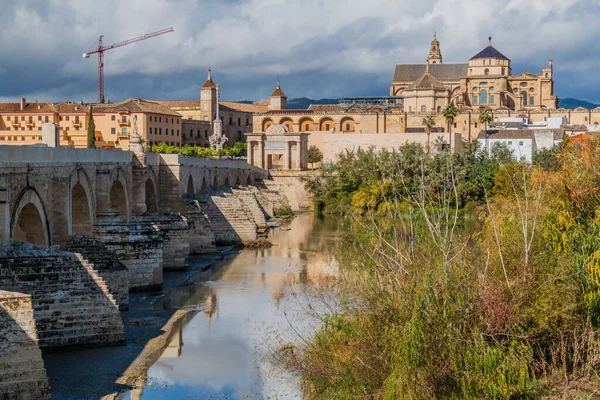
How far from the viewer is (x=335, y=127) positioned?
3748 inches

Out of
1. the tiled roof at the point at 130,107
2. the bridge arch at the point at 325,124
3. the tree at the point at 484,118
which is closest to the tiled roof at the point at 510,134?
the tree at the point at 484,118

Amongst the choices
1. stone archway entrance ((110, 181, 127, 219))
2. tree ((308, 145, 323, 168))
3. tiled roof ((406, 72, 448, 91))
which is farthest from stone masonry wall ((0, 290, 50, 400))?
tiled roof ((406, 72, 448, 91))

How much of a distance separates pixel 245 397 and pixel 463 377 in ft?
17.6

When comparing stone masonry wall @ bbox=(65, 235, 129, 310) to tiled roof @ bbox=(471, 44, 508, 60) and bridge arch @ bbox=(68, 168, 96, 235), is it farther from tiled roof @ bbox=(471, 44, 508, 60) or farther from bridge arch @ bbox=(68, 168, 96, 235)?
tiled roof @ bbox=(471, 44, 508, 60)

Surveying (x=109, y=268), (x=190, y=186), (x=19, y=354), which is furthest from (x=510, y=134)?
(x=19, y=354)

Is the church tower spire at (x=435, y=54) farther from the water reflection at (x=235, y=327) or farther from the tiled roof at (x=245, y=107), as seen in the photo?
the water reflection at (x=235, y=327)

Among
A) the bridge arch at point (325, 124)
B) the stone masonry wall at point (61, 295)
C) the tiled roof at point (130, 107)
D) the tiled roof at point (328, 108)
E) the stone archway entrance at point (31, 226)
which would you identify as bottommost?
the stone masonry wall at point (61, 295)

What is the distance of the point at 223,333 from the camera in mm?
22484

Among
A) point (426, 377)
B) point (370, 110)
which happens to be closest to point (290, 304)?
point (426, 377)

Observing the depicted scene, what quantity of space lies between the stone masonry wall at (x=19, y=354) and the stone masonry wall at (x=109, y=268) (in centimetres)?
697

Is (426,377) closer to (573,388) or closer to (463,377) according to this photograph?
(463,377)

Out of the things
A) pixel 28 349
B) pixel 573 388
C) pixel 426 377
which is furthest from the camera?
pixel 28 349

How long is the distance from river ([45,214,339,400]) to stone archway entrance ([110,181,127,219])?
350cm

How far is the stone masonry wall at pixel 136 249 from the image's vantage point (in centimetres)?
2755
